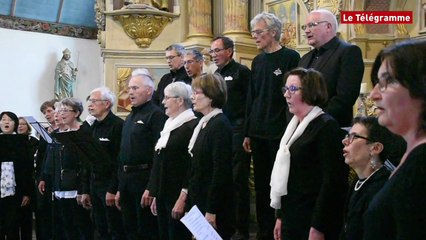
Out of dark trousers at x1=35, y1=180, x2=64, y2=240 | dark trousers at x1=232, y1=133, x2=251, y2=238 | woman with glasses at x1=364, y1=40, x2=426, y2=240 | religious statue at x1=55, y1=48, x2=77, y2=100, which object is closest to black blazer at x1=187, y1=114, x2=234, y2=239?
dark trousers at x1=232, y1=133, x2=251, y2=238

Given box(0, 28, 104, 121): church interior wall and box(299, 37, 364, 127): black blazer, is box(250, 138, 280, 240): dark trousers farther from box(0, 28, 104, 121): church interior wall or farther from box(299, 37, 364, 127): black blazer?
box(0, 28, 104, 121): church interior wall

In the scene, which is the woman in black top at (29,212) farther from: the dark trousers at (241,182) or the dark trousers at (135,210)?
the dark trousers at (241,182)

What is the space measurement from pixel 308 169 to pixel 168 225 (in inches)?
57.2

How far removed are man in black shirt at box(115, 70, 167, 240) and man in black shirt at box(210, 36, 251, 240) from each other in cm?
59

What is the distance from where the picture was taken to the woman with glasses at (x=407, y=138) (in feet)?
4.19

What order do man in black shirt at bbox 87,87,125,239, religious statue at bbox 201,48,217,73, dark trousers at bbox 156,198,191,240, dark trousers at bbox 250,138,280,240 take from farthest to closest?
1. religious statue at bbox 201,48,217,73
2. man in black shirt at bbox 87,87,125,239
3. dark trousers at bbox 250,138,280,240
4. dark trousers at bbox 156,198,191,240

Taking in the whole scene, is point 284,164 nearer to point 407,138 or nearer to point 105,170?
point 407,138

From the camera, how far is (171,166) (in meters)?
4.06

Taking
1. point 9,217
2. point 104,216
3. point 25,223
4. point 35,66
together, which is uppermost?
point 35,66

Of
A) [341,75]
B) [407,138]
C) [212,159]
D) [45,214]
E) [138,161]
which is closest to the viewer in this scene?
[407,138]

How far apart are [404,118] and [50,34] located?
547 inches

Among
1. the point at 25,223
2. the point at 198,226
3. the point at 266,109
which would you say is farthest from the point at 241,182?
the point at 25,223

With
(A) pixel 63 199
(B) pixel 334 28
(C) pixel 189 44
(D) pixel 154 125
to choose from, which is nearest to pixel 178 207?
(D) pixel 154 125

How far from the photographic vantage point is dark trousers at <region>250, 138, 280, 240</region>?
13.8 feet
